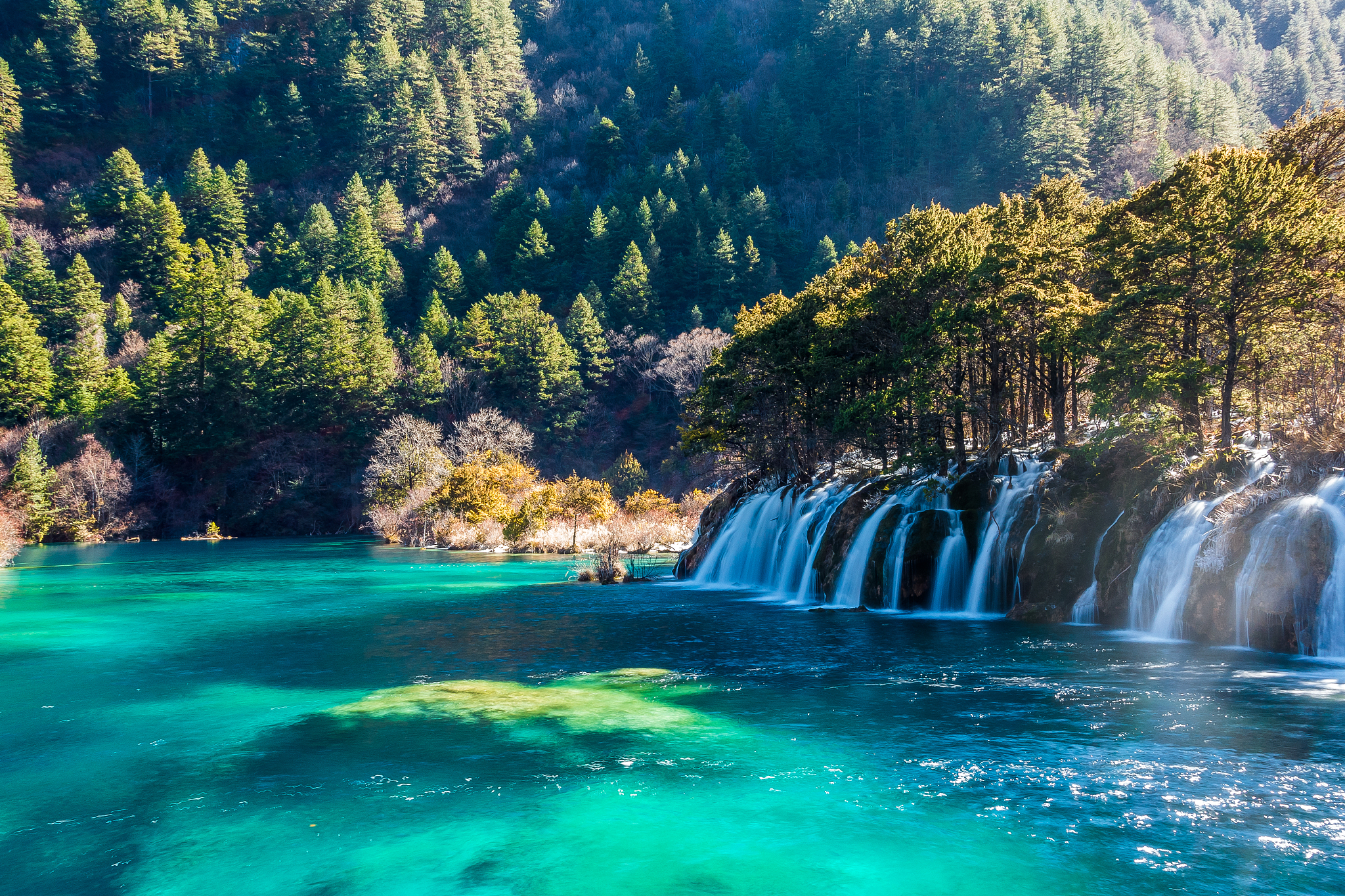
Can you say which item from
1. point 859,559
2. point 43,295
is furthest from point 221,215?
point 859,559

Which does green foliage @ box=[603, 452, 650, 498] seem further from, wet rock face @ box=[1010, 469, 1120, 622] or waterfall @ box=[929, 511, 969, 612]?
wet rock face @ box=[1010, 469, 1120, 622]

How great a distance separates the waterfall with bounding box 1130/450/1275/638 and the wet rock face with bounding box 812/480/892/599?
10.8 metres

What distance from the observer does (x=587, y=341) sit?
92.7 meters

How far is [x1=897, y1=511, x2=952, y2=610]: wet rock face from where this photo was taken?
29422 mm

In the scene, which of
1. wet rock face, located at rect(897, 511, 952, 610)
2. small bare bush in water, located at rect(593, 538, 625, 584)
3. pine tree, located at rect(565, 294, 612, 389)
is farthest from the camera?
pine tree, located at rect(565, 294, 612, 389)

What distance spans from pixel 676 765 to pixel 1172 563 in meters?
15.4

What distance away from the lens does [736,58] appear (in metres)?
154

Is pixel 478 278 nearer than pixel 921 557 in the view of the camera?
No

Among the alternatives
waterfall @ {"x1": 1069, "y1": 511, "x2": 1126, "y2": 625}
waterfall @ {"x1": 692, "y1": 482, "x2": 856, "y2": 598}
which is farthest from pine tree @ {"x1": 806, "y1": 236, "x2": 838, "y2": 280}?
waterfall @ {"x1": 1069, "y1": 511, "x2": 1126, "y2": 625}

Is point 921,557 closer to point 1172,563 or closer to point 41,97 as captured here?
point 1172,563

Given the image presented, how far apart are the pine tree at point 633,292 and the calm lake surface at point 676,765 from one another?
72.9 meters

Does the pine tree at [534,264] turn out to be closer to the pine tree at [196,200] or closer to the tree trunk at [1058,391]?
the pine tree at [196,200]

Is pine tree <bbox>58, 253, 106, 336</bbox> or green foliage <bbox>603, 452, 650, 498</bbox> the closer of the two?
green foliage <bbox>603, 452, 650, 498</bbox>

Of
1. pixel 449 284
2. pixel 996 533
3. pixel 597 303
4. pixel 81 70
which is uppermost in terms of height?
pixel 81 70
